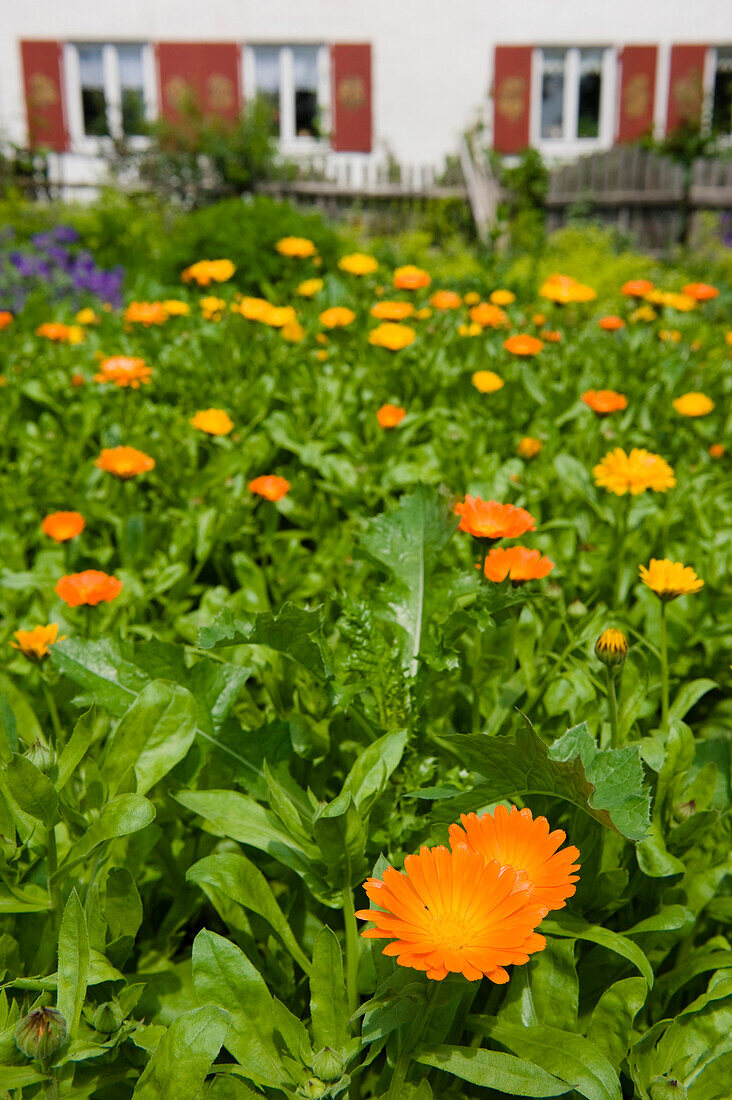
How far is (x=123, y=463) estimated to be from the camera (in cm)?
176

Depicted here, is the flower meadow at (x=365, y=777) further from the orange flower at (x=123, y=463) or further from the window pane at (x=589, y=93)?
the window pane at (x=589, y=93)

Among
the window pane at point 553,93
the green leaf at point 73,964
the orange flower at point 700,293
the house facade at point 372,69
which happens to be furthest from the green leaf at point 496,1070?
the window pane at point 553,93

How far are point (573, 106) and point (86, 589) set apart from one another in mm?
14079

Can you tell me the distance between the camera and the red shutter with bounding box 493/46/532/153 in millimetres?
12508

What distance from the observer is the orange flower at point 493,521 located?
4.13 feet

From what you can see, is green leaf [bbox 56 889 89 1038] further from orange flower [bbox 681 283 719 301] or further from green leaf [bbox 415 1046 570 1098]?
orange flower [bbox 681 283 719 301]

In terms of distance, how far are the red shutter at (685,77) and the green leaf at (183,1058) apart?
541 inches

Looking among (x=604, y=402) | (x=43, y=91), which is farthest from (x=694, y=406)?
(x=43, y=91)

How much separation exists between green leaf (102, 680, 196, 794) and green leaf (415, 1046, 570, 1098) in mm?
472

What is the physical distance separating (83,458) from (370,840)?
1.65 meters

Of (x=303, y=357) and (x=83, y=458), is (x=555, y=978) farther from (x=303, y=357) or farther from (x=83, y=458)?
(x=303, y=357)

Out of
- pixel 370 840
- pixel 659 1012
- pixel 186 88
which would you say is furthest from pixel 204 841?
pixel 186 88

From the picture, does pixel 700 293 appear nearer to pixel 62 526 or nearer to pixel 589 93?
pixel 62 526

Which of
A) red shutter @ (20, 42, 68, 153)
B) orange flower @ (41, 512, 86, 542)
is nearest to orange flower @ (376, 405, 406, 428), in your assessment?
orange flower @ (41, 512, 86, 542)
